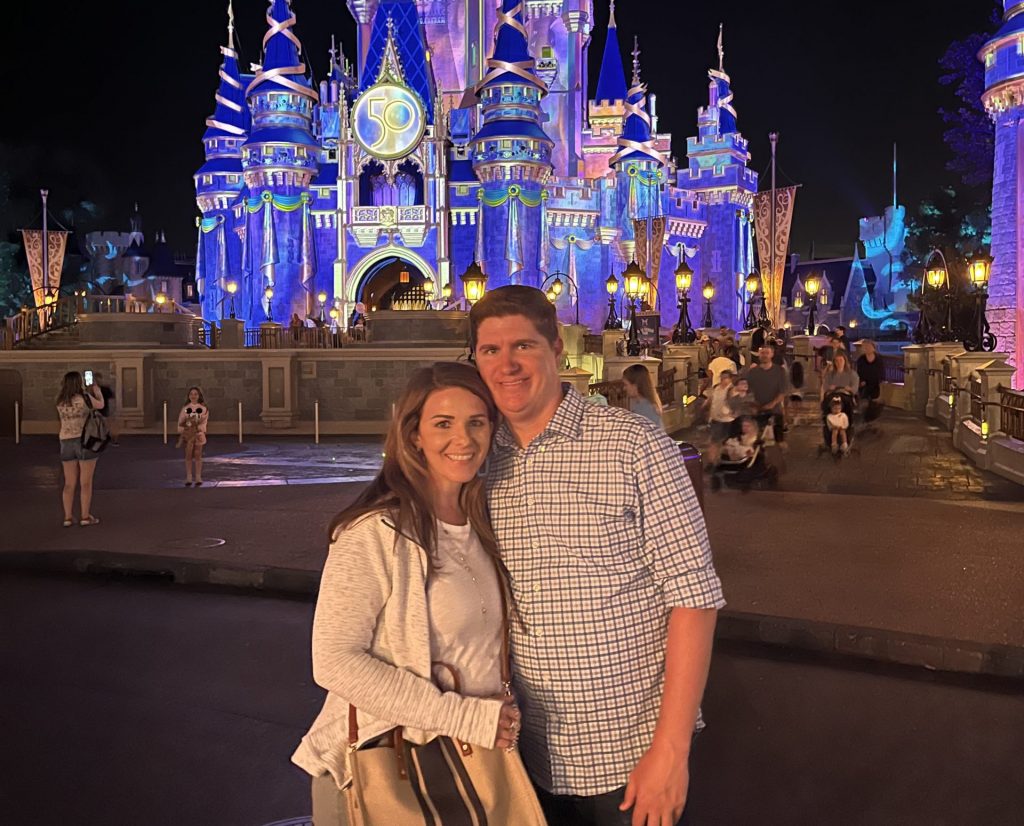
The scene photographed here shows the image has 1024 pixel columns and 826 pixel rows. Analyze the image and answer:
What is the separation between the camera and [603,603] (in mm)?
2318

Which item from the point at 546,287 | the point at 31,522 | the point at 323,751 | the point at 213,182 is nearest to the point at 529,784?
the point at 323,751

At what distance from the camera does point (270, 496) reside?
12.3 metres

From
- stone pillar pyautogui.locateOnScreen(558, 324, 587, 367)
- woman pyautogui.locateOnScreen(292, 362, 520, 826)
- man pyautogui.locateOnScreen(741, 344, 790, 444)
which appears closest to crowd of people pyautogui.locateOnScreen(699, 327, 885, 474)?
man pyautogui.locateOnScreen(741, 344, 790, 444)

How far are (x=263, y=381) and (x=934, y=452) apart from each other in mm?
14363

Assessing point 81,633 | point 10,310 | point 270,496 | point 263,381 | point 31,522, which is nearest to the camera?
point 81,633

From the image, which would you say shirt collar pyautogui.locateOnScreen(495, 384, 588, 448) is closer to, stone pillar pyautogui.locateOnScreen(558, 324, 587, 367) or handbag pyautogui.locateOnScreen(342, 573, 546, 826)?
handbag pyautogui.locateOnScreen(342, 573, 546, 826)

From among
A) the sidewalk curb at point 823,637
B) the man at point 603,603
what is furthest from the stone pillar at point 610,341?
the man at point 603,603

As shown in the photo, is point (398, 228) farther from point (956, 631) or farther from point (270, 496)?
point (956, 631)

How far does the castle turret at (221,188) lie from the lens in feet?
180

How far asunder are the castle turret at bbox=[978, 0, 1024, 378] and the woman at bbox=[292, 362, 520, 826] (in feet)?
99.7

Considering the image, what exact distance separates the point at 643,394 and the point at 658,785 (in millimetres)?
5566

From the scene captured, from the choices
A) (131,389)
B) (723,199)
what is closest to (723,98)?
(723,199)

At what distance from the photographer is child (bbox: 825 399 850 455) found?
51.2ft

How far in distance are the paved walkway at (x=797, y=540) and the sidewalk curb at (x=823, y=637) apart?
10mm
